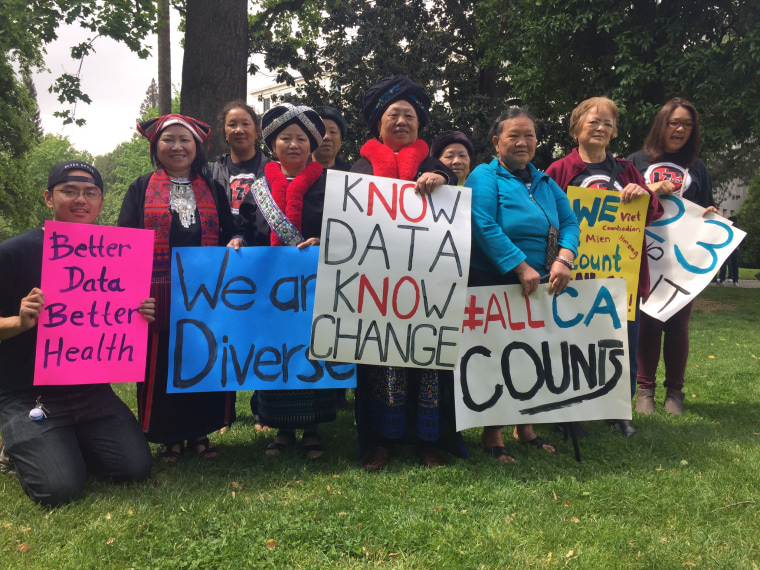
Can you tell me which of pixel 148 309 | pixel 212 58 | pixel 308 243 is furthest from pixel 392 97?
pixel 212 58

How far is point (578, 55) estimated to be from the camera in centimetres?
1247

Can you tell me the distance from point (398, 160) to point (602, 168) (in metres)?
1.79

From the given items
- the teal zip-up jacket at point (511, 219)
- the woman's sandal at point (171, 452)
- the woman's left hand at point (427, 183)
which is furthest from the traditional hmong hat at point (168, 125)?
the woman's sandal at point (171, 452)

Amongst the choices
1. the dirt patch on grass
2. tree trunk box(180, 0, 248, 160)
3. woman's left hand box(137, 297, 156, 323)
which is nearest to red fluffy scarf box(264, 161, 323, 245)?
woman's left hand box(137, 297, 156, 323)

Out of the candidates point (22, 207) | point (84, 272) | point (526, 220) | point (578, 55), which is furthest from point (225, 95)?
point (22, 207)

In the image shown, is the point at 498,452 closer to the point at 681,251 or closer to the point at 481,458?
the point at 481,458

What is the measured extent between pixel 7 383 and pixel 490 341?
2868 millimetres

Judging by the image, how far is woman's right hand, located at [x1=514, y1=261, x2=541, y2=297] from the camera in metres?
3.32

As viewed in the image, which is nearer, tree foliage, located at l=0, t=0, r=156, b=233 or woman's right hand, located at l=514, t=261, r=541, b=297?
woman's right hand, located at l=514, t=261, r=541, b=297

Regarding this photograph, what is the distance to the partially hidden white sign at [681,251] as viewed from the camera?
4.44 m

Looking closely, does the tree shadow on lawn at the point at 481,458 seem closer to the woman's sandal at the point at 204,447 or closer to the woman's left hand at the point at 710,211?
the woman's sandal at the point at 204,447

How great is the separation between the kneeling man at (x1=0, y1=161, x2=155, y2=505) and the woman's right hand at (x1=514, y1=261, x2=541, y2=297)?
7.27 feet

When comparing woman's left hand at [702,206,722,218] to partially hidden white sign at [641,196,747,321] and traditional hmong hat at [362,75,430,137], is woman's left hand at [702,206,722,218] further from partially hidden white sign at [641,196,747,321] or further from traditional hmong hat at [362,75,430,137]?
traditional hmong hat at [362,75,430,137]

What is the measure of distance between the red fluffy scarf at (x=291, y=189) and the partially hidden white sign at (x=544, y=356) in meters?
→ 1.21
